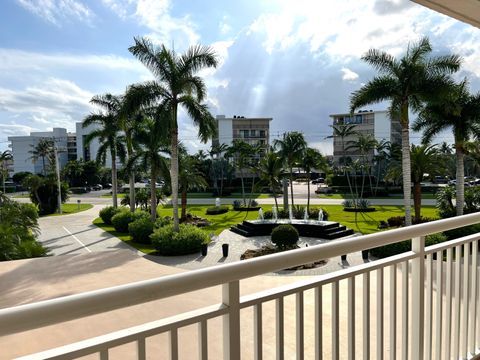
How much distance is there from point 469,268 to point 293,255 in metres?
1.73

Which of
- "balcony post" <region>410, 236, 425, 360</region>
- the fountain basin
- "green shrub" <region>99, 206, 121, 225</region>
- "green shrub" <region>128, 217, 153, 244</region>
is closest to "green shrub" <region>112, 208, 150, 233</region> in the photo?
"green shrub" <region>128, 217, 153, 244</region>

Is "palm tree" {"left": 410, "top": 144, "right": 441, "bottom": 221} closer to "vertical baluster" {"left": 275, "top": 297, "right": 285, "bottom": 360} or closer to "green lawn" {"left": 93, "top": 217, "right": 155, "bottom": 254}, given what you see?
"green lawn" {"left": 93, "top": 217, "right": 155, "bottom": 254}

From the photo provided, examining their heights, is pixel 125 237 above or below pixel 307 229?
below

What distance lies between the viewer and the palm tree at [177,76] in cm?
1555

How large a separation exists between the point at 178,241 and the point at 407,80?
11124 mm

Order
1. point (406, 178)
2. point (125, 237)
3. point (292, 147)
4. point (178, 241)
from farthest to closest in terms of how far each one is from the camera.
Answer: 1. point (292, 147)
2. point (125, 237)
3. point (406, 178)
4. point (178, 241)

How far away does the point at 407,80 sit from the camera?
14.6 meters

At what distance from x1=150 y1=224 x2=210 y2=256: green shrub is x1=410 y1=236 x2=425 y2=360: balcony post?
1340 cm

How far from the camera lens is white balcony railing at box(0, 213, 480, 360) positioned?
3.36 ft

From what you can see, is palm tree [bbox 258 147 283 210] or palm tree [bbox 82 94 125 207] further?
palm tree [bbox 258 147 283 210]

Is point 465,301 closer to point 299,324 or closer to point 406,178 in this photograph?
point 299,324

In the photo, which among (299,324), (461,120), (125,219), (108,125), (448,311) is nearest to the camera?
(299,324)

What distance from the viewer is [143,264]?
29.8 feet

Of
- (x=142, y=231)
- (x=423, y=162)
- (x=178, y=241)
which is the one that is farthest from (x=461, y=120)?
(x=142, y=231)
